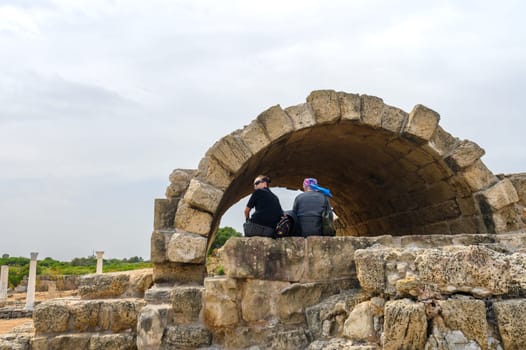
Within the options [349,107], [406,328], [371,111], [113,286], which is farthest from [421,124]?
[113,286]

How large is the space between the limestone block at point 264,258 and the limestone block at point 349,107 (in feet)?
8.84

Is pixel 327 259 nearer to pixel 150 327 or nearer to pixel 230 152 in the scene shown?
pixel 150 327

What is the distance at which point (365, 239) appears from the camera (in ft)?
12.3

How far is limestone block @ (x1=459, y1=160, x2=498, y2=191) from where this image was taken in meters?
6.18

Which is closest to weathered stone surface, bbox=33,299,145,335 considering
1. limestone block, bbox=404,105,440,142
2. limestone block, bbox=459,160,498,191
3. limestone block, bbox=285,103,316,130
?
limestone block, bbox=285,103,316,130

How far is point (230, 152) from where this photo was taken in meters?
5.38

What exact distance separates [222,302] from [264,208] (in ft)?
3.51

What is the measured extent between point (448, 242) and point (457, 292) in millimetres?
1279

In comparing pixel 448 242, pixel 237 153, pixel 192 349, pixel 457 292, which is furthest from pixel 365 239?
pixel 237 153

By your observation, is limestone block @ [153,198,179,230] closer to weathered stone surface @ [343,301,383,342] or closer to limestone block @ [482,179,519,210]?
weathered stone surface @ [343,301,383,342]

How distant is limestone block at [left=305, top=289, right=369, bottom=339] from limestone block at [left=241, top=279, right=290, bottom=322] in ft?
0.93

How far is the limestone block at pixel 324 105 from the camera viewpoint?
581 centimetres

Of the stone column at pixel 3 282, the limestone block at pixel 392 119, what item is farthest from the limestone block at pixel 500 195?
the stone column at pixel 3 282

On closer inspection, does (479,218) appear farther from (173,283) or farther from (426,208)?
(173,283)
